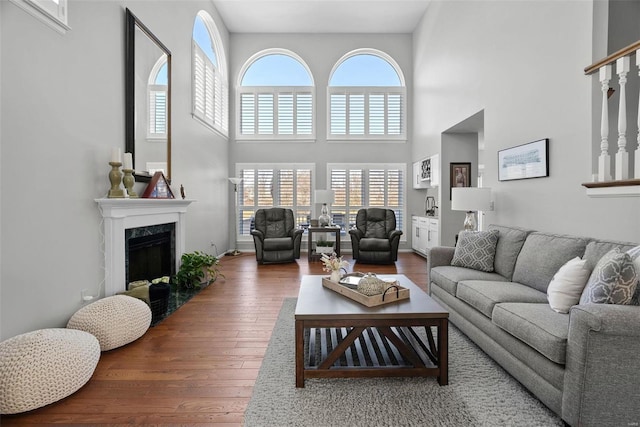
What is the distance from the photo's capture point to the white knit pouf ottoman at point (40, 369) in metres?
1.75

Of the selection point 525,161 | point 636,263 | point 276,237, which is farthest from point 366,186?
point 636,263

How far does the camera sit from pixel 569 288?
79.8 inches

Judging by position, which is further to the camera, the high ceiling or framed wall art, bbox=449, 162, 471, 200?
the high ceiling

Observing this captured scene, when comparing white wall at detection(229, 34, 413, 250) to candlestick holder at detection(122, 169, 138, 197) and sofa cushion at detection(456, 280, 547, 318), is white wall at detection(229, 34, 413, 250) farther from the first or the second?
sofa cushion at detection(456, 280, 547, 318)

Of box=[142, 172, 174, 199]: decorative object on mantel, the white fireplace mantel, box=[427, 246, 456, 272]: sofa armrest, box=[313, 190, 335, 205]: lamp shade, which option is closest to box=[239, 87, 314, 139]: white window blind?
box=[313, 190, 335, 205]: lamp shade

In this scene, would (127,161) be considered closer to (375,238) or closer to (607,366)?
(607,366)

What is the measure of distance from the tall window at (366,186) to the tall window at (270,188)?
608 mm

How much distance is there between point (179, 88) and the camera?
15.9 ft

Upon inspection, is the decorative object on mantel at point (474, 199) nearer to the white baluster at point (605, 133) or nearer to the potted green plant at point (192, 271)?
the white baluster at point (605, 133)

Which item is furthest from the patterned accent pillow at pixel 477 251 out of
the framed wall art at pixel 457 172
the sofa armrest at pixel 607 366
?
the framed wall art at pixel 457 172

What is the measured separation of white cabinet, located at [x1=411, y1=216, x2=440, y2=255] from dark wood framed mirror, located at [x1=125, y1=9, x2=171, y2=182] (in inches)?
175

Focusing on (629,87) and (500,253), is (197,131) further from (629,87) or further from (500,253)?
(629,87)

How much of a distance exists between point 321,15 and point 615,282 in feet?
22.5

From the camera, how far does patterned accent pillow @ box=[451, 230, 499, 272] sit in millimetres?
3203
